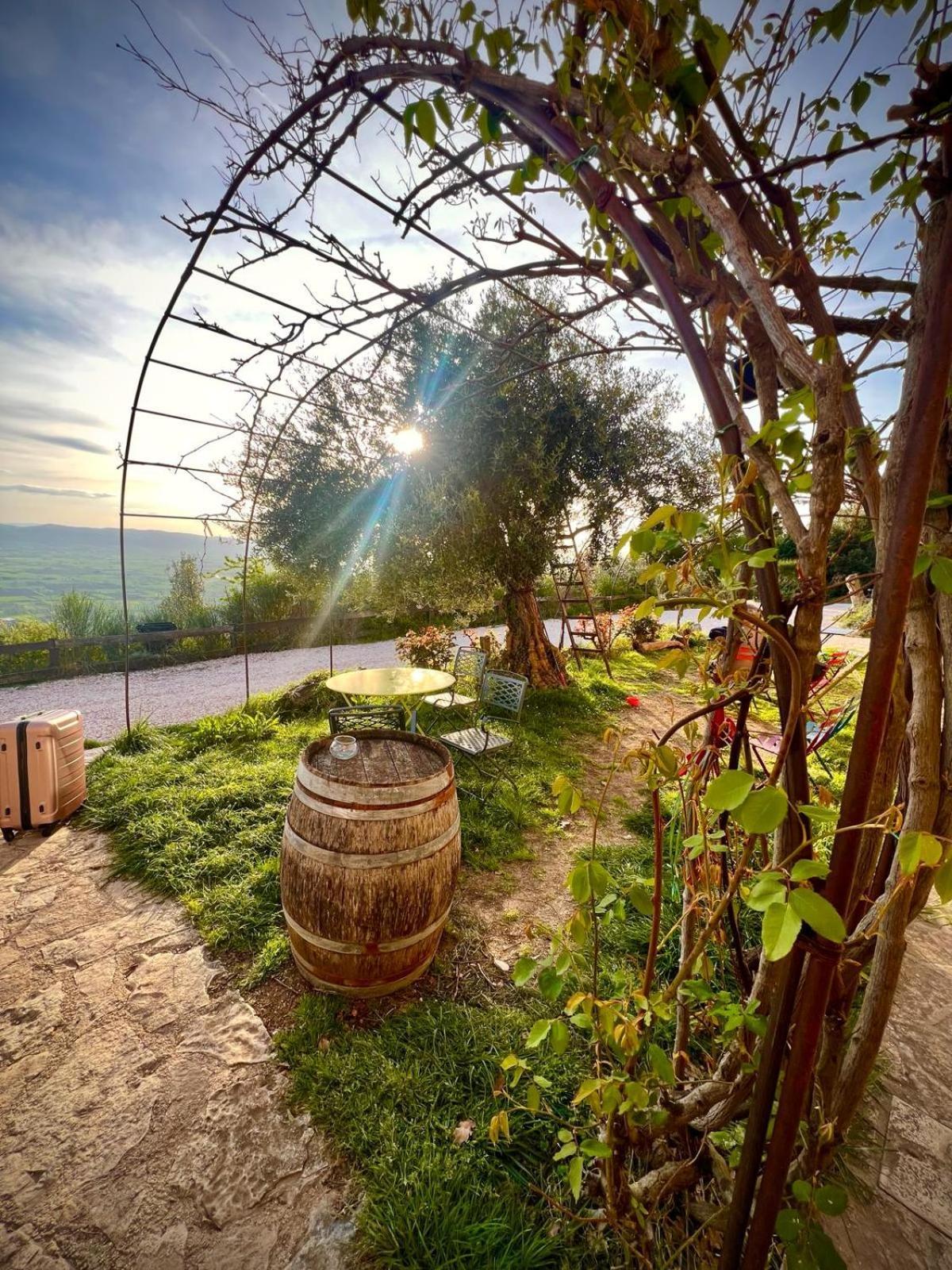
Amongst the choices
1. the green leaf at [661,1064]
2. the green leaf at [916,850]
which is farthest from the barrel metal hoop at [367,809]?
the green leaf at [916,850]

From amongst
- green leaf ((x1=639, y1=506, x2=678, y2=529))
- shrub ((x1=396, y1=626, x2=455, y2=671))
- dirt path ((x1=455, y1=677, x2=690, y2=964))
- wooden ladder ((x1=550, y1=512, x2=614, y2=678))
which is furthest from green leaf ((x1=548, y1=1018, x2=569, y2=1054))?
shrub ((x1=396, y1=626, x2=455, y2=671))

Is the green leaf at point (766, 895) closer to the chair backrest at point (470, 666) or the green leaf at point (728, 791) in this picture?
the green leaf at point (728, 791)

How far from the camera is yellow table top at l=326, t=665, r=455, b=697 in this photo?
4.25m

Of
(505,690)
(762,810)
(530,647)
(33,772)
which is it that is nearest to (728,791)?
(762,810)

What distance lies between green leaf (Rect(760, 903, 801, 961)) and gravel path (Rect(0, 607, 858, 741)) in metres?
6.85

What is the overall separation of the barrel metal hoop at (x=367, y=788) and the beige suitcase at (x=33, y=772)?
2.79m

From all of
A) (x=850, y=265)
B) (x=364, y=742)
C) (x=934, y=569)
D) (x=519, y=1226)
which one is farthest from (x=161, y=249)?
(x=519, y=1226)

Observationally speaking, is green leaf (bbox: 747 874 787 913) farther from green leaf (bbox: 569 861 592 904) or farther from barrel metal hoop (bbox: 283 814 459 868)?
barrel metal hoop (bbox: 283 814 459 868)

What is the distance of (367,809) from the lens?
2.04m

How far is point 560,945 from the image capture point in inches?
44.8

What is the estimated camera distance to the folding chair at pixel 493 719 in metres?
4.58

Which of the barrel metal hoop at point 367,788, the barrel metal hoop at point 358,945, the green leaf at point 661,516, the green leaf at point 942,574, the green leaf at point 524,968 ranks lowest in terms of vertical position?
the barrel metal hoop at point 358,945

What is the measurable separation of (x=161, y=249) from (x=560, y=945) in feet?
14.1

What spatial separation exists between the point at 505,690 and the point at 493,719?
740 mm
